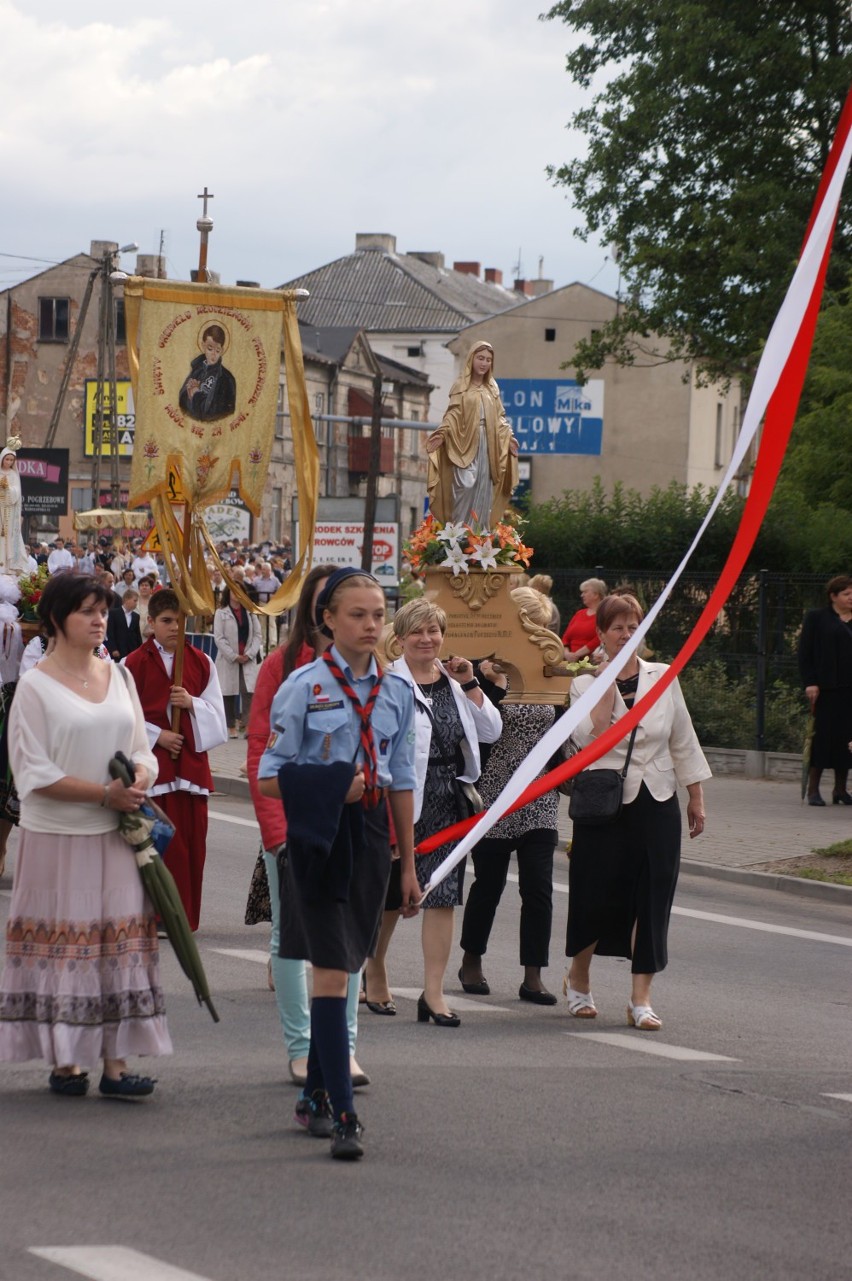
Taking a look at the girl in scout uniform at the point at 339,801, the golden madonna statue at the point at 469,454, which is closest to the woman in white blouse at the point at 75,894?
the girl in scout uniform at the point at 339,801

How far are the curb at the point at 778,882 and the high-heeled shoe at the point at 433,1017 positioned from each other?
18.2 feet

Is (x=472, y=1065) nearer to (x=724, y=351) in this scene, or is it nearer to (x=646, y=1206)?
(x=646, y=1206)

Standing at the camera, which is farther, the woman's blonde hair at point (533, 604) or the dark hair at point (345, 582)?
the woman's blonde hair at point (533, 604)

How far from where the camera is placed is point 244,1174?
18.5 ft

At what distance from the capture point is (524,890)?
903 cm

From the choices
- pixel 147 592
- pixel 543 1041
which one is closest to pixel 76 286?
pixel 147 592

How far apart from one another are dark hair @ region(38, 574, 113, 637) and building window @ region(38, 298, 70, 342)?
79115 millimetres

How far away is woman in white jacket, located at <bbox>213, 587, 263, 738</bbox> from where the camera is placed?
23.0m

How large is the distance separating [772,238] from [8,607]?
1880cm

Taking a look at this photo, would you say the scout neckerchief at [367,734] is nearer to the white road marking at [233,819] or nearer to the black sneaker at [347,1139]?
the black sneaker at [347,1139]

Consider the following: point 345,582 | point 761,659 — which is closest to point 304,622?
point 345,582

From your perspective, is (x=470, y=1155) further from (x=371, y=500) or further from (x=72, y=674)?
(x=371, y=500)

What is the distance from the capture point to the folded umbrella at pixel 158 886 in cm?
646

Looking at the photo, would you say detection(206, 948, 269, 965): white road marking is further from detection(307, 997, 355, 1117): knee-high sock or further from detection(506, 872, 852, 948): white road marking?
detection(307, 997, 355, 1117): knee-high sock
